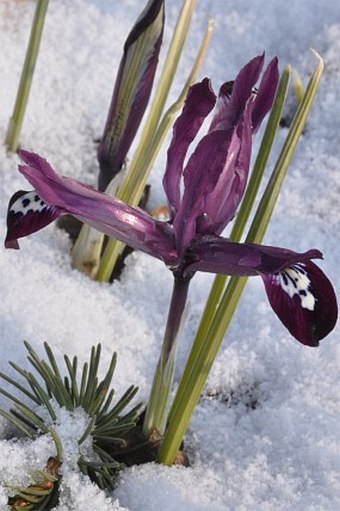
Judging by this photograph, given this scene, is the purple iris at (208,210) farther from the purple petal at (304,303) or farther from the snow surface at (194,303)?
the snow surface at (194,303)

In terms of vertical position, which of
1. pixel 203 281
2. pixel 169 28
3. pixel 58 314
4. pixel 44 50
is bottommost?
pixel 58 314

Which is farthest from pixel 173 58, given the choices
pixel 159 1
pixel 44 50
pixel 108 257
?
pixel 44 50

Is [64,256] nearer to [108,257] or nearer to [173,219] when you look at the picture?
[108,257]

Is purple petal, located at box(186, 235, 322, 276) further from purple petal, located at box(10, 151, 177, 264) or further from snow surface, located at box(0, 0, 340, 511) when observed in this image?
snow surface, located at box(0, 0, 340, 511)

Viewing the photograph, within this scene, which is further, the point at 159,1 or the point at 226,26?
the point at 226,26

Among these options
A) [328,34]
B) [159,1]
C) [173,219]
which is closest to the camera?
[173,219]

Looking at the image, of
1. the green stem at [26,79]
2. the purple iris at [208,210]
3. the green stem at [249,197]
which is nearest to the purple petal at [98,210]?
the purple iris at [208,210]

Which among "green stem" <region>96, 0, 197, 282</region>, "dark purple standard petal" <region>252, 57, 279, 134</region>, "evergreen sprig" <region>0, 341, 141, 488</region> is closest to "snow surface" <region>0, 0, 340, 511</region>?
"evergreen sprig" <region>0, 341, 141, 488</region>
